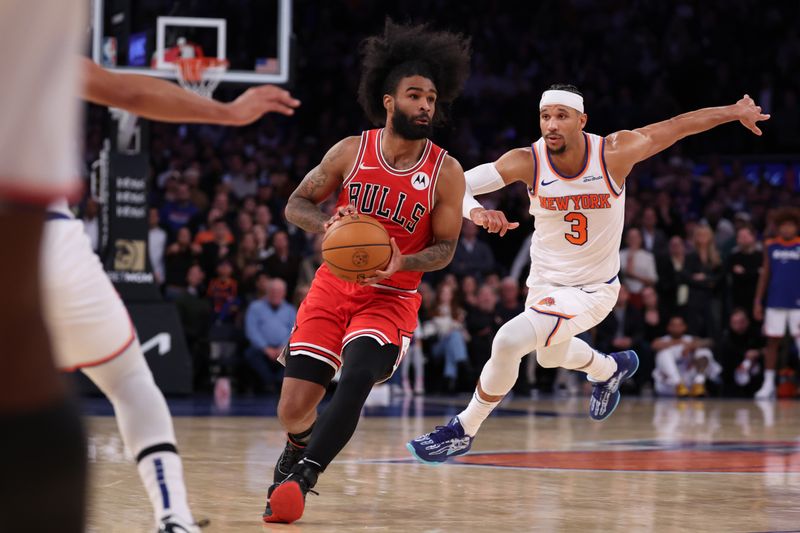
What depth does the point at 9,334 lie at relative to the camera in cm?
157

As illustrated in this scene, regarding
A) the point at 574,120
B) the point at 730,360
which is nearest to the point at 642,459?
the point at 574,120

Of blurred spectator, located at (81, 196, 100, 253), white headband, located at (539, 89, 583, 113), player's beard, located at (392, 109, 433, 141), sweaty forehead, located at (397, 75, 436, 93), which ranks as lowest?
blurred spectator, located at (81, 196, 100, 253)

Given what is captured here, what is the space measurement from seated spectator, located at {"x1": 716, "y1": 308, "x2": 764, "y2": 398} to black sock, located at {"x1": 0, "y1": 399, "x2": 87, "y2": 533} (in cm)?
1422

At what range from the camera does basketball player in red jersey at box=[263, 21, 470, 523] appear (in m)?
5.37

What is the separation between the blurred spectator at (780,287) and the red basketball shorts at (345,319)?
974 cm

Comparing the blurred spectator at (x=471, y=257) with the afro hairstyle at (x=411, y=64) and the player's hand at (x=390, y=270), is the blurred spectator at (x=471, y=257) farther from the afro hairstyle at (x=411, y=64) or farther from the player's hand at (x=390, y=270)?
the player's hand at (x=390, y=270)

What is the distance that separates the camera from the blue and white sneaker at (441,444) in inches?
252

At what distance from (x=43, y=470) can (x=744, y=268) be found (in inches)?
564

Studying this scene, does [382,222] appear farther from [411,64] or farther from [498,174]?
[498,174]

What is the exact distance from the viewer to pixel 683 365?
1499 cm

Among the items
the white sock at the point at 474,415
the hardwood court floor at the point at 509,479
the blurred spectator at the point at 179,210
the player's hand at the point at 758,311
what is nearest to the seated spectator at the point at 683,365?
the player's hand at the point at 758,311

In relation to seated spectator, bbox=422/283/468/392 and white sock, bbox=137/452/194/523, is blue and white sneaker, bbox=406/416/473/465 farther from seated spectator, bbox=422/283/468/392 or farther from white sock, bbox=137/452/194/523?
seated spectator, bbox=422/283/468/392

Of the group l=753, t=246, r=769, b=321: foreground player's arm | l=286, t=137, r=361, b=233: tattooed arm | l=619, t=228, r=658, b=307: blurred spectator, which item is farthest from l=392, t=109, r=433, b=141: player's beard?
l=753, t=246, r=769, b=321: foreground player's arm

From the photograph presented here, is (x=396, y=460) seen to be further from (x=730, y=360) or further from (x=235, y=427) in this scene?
(x=730, y=360)
